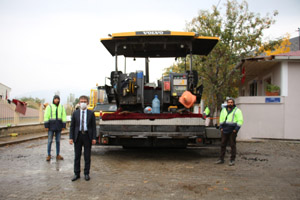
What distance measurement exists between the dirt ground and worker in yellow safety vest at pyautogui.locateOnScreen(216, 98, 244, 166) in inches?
18.8

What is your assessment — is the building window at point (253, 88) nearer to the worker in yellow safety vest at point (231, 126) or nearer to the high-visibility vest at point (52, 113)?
the worker in yellow safety vest at point (231, 126)

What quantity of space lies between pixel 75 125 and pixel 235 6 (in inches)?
546

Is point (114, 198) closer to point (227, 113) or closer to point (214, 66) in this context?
point (227, 113)

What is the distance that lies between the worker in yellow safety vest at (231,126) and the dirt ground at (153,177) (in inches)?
18.8

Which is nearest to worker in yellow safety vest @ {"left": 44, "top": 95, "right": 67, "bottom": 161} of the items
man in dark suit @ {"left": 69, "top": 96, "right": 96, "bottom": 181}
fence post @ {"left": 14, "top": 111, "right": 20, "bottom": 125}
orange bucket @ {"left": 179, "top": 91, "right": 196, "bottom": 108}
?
man in dark suit @ {"left": 69, "top": 96, "right": 96, "bottom": 181}

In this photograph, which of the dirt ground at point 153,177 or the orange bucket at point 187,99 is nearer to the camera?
the dirt ground at point 153,177

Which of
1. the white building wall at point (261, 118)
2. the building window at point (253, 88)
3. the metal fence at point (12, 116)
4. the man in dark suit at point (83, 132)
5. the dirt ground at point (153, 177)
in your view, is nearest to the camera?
the dirt ground at point (153, 177)

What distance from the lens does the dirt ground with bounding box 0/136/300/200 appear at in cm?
493

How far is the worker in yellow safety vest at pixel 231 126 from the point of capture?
→ 7.68 metres

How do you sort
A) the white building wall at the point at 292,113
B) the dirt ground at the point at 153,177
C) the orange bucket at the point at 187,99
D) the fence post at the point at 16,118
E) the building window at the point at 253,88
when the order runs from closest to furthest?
1. the dirt ground at the point at 153,177
2. the orange bucket at the point at 187,99
3. the white building wall at the point at 292,113
4. the fence post at the point at 16,118
5. the building window at the point at 253,88

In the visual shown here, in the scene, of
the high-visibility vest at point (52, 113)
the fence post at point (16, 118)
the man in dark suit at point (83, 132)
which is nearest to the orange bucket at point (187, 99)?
the man in dark suit at point (83, 132)

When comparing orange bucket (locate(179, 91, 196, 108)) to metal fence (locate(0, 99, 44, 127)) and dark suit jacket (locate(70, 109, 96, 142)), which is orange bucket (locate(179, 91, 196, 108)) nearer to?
dark suit jacket (locate(70, 109, 96, 142))

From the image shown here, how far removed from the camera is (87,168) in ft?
19.5

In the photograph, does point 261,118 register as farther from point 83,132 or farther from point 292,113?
point 83,132
